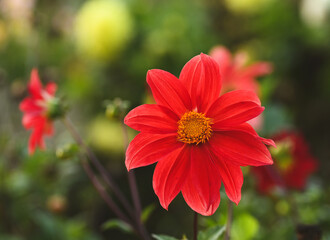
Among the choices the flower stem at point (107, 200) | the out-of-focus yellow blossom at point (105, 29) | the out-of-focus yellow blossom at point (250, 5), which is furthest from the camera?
the out-of-focus yellow blossom at point (250, 5)

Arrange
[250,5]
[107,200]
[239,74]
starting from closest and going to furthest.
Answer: [107,200]
[239,74]
[250,5]

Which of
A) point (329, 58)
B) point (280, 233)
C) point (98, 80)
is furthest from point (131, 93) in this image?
point (280, 233)

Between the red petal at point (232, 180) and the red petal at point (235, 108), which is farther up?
the red petal at point (235, 108)

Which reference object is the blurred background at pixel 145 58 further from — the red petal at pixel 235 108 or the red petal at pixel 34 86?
the red petal at pixel 235 108

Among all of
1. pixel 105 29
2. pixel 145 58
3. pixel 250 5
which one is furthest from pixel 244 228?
pixel 250 5

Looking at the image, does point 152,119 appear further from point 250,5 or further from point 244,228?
point 250,5

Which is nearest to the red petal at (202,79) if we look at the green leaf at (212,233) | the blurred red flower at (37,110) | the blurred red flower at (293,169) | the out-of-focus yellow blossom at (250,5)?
the green leaf at (212,233)

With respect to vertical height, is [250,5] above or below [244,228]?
above

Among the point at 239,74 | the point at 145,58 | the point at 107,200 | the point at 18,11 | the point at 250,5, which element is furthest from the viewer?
the point at 250,5
